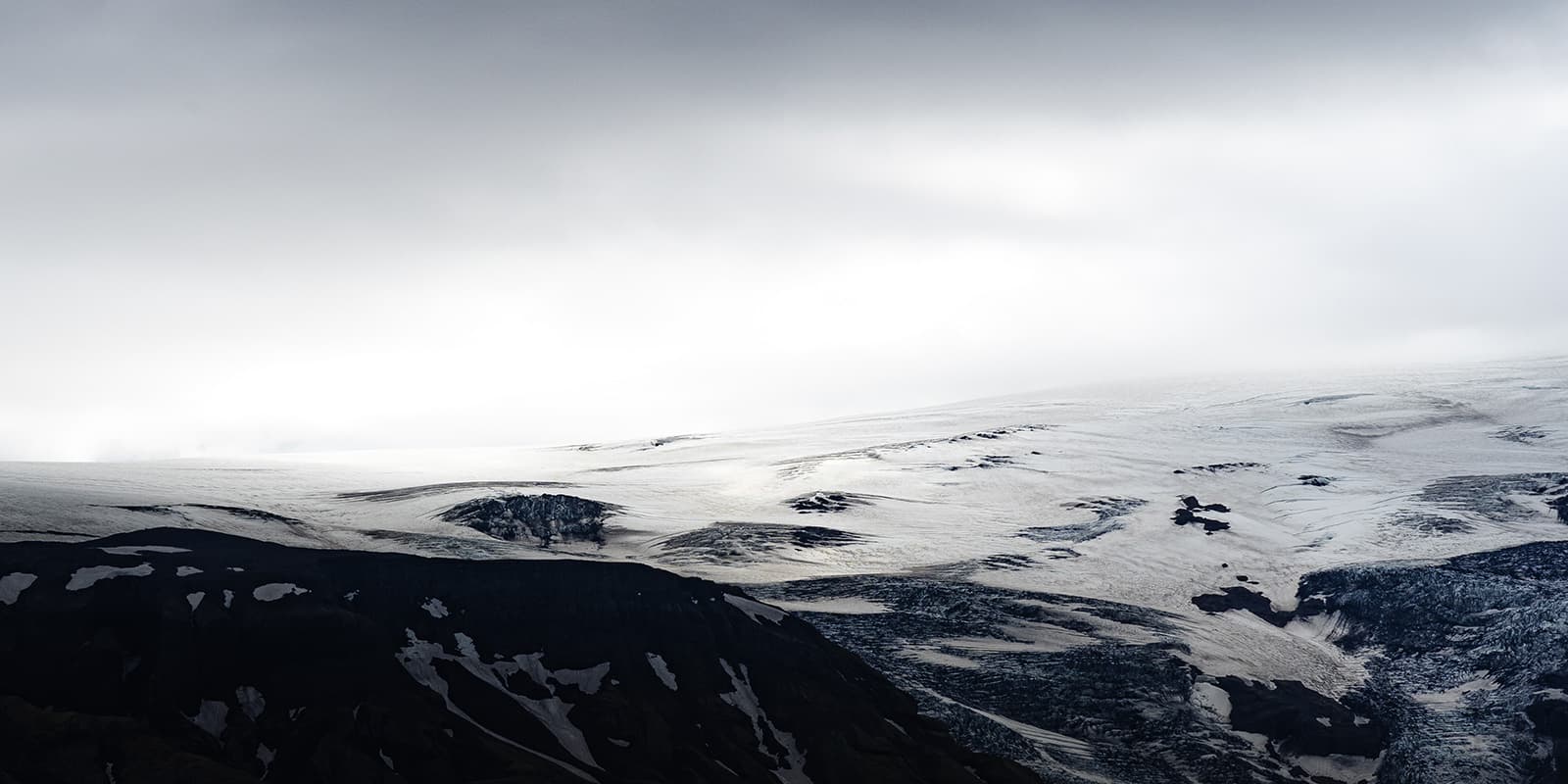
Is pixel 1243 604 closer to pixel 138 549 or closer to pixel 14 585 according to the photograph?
pixel 138 549

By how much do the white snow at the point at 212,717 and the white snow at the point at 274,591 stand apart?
16341 millimetres

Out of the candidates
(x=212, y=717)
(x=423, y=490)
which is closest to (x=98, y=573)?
(x=212, y=717)

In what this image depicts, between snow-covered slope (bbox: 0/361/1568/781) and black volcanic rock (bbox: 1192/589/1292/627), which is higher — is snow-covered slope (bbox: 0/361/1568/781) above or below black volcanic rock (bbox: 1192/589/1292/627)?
above

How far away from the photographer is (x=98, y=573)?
112250 mm

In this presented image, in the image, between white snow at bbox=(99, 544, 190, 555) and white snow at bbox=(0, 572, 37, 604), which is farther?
white snow at bbox=(99, 544, 190, 555)

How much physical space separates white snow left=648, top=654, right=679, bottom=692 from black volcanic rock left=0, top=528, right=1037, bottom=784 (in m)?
0.26

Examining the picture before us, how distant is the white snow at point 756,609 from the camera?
138 meters

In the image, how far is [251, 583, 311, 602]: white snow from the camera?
4587 inches

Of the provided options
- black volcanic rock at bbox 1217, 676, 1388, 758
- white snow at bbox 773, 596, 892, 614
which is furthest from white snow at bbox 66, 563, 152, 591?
black volcanic rock at bbox 1217, 676, 1388, 758

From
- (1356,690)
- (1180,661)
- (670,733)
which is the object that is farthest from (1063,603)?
Result: (670,733)

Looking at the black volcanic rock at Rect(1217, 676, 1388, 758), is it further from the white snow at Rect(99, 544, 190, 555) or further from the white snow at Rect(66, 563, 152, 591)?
the white snow at Rect(99, 544, 190, 555)

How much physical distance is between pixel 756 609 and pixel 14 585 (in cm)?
7106

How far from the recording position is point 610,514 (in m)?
184

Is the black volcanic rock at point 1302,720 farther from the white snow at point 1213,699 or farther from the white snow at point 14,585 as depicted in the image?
the white snow at point 14,585
